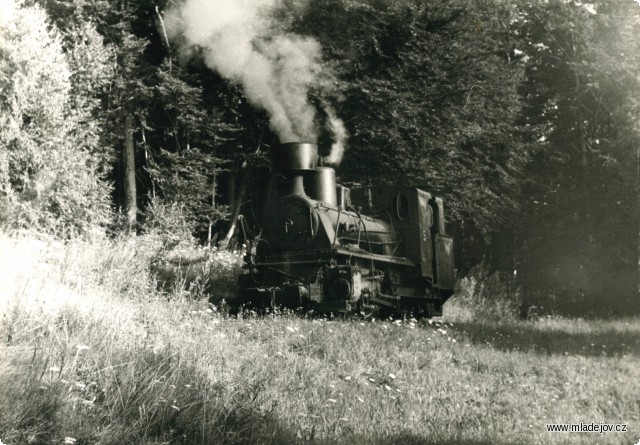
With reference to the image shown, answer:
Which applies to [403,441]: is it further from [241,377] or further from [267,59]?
[267,59]

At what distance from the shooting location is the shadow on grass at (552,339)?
9930mm

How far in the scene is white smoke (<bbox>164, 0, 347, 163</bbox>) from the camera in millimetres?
13938

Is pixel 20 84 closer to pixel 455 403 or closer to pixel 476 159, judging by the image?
pixel 455 403

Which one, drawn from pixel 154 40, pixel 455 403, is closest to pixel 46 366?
pixel 455 403

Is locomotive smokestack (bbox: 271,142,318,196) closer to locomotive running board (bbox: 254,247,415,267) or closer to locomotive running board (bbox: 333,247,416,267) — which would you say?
locomotive running board (bbox: 254,247,415,267)

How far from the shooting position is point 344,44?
17.9 metres

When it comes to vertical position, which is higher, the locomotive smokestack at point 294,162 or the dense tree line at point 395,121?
the dense tree line at point 395,121

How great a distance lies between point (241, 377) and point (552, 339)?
24.3ft

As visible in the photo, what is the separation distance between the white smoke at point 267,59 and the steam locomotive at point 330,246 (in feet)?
8.68

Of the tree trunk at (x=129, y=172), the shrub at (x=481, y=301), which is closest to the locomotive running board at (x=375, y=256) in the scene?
the shrub at (x=481, y=301)

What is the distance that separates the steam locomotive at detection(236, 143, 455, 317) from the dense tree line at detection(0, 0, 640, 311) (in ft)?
15.1

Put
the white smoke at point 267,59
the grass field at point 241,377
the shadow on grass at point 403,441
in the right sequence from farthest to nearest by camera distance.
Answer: the white smoke at point 267,59 < the shadow on grass at point 403,441 < the grass field at point 241,377

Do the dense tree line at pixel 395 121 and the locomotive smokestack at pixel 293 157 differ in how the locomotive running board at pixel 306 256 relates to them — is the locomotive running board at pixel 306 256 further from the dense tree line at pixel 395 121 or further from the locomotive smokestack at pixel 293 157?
the dense tree line at pixel 395 121

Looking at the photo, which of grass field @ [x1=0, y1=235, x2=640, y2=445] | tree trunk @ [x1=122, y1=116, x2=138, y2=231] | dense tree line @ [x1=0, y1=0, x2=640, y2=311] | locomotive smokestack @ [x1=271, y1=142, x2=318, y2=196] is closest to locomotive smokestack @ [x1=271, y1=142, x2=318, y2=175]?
locomotive smokestack @ [x1=271, y1=142, x2=318, y2=196]
